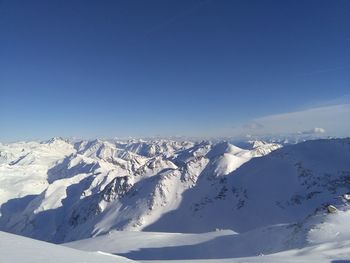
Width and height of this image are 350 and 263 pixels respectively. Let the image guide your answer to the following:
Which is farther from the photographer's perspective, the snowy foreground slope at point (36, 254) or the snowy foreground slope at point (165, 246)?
the snowy foreground slope at point (165, 246)

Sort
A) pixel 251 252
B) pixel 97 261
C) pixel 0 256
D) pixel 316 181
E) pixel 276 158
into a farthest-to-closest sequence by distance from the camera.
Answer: pixel 276 158 → pixel 316 181 → pixel 251 252 → pixel 97 261 → pixel 0 256

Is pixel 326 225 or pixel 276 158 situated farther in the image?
pixel 276 158

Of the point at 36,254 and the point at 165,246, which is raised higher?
the point at 36,254

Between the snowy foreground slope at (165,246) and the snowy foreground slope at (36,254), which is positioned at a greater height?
the snowy foreground slope at (36,254)

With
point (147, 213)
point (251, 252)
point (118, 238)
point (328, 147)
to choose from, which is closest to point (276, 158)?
point (328, 147)

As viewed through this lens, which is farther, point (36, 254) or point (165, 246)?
point (165, 246)

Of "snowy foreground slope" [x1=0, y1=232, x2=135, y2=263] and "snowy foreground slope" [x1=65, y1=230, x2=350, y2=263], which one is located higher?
"snowy foreground slope" [x1=0, y1=232, x2=135, y2=263]

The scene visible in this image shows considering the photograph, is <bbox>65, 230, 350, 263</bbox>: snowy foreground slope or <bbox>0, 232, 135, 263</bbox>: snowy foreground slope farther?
<bbox>65, 230, 350, 263</bbox>: snowy foreground slope

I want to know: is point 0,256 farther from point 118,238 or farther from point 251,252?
point 118,238
